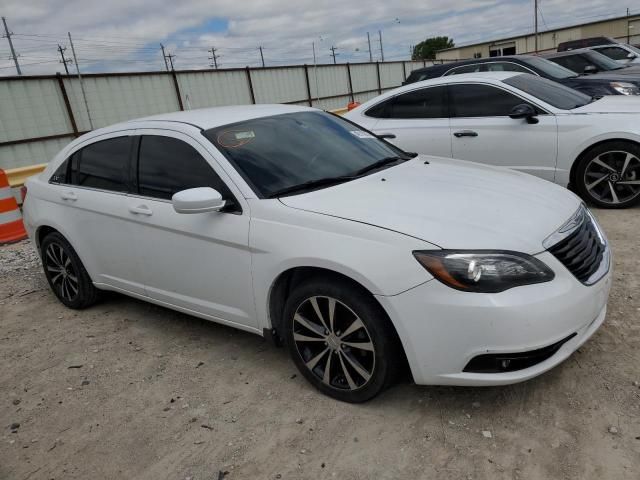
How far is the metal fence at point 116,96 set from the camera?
1257 centimetres

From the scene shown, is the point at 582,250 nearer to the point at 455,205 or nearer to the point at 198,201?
the point at 455,205

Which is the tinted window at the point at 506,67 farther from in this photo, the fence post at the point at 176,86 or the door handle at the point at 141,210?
the fence post at the point at 176,86

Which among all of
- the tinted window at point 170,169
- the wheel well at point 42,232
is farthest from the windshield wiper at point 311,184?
the wheel well at point 42,232

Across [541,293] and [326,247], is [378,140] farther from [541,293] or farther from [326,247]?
[541,293]

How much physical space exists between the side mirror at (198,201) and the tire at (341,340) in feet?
2.24

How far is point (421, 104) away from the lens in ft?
21.8

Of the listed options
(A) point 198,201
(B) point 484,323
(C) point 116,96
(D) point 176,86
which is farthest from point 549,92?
(D) point 176,86

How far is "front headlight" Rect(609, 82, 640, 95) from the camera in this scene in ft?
26.7

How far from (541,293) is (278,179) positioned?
160 cm

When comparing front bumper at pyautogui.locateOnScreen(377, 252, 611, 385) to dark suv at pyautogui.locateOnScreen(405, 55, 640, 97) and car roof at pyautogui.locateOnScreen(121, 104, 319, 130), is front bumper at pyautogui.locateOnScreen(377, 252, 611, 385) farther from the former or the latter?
dark suv at pyautogui.locateOnScreen(405, 55, 640, 97)

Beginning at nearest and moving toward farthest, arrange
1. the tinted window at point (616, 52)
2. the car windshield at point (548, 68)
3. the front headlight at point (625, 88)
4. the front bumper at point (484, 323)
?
1. the front bumper at point (484, 323)
2. the front headlight at point (625, 88)
3. the car windshield at point (548, 68)
4. the tinted window at point (616, 52)

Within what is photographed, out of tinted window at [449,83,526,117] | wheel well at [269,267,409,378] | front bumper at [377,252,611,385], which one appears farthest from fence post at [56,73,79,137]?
front bumper at [377,252,611,385]

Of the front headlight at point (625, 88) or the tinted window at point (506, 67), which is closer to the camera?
the front headlight at point (625, 88)

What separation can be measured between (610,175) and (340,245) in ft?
13.8
